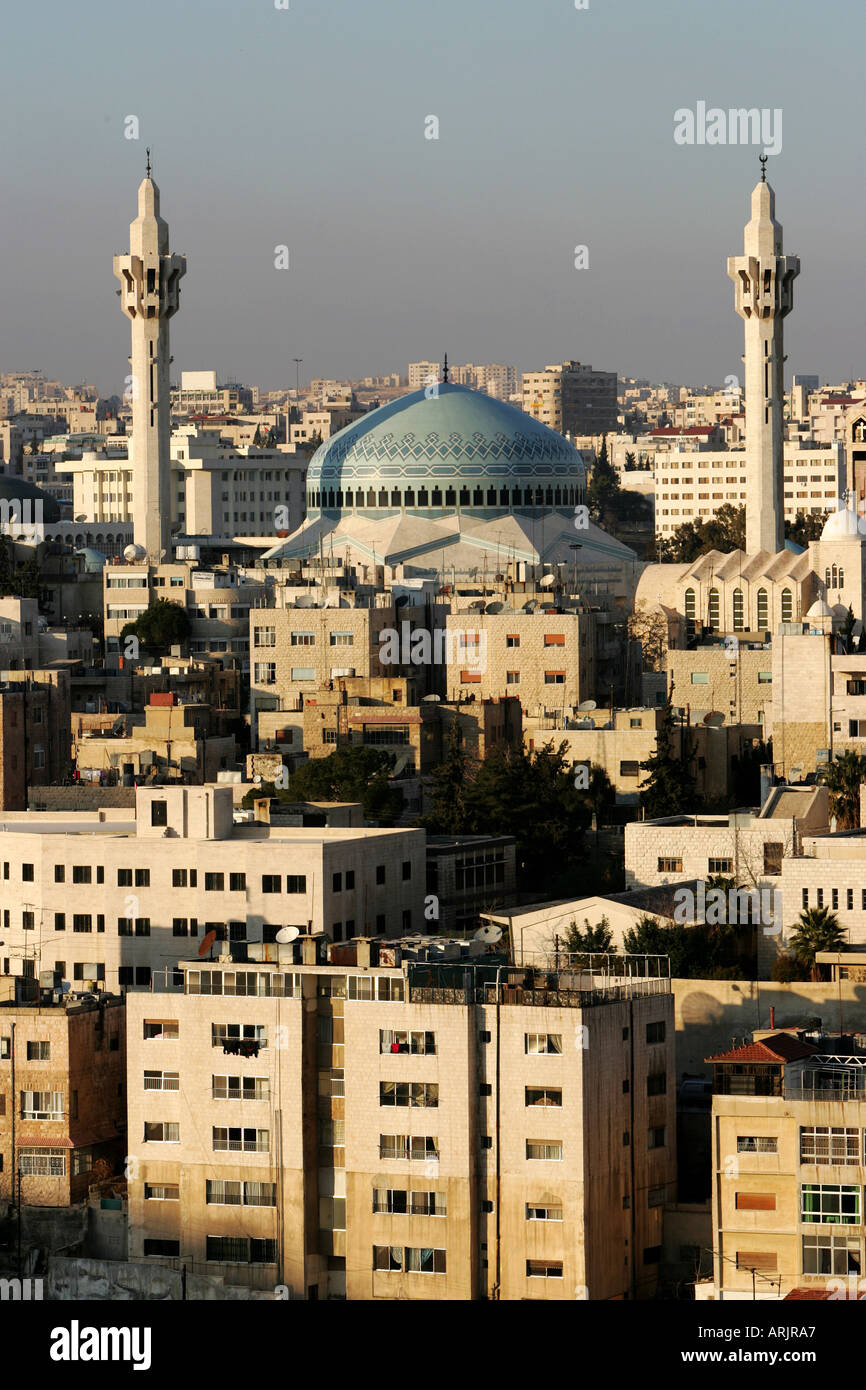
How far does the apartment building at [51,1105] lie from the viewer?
3419cm

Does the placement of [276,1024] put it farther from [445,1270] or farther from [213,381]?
[213,381]

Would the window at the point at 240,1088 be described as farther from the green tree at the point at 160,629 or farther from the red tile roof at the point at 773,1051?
the green tree at the point at 160,629

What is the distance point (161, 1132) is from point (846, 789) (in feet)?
51.6

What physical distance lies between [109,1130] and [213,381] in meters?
163

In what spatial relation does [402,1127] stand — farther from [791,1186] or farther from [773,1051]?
[791,1186]

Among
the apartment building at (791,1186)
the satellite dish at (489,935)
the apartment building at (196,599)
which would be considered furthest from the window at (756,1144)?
the apartment building at (196,599)

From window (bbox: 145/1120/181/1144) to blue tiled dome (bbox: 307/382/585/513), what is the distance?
4371cm

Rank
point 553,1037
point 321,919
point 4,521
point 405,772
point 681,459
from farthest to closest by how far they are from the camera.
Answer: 1. point 681,459
2. point 4,521
3. point 405,772
4. point 321,919
5. point 553,1037

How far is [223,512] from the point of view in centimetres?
11131

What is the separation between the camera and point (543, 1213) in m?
31.1

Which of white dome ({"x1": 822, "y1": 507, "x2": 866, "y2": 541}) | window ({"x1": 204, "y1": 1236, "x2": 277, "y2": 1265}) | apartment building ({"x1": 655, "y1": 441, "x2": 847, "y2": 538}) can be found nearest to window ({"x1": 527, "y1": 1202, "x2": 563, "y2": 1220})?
window ({"x1": 204, "y1": 1236, "x2": 277, "y2": 1265})

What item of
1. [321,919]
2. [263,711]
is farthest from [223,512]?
[321,919]

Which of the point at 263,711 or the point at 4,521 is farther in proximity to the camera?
the point at 4,521

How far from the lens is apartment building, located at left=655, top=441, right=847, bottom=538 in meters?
126
